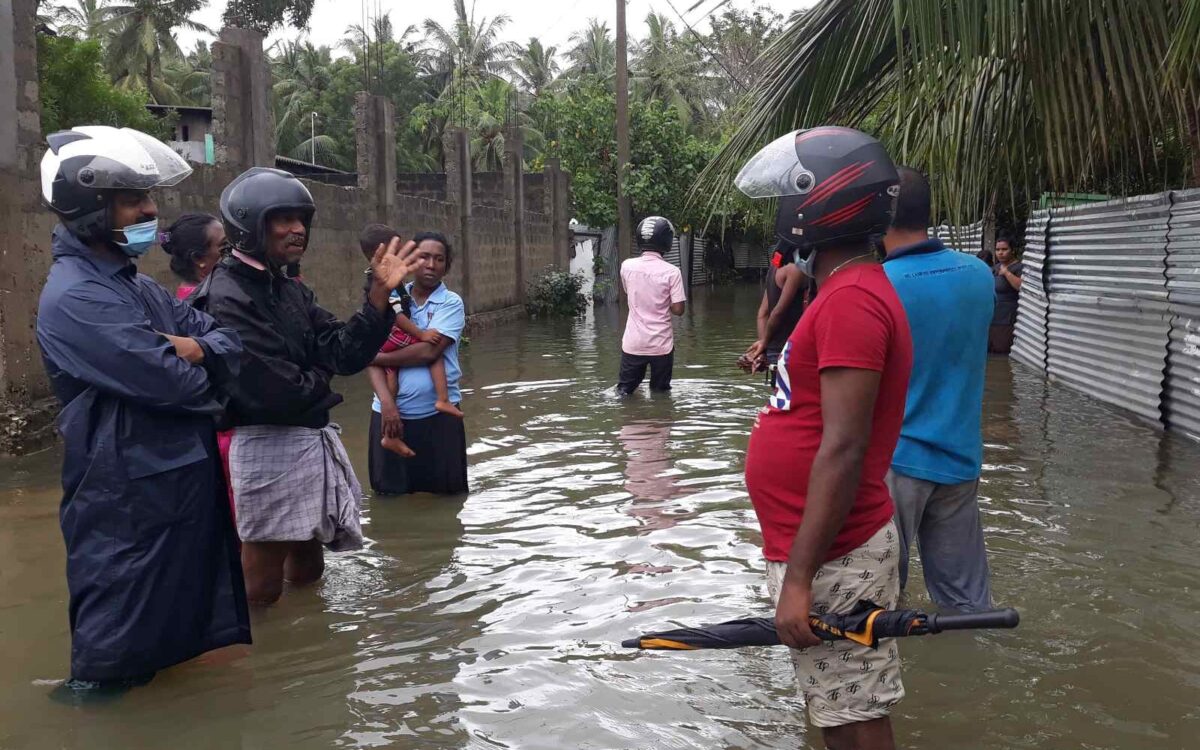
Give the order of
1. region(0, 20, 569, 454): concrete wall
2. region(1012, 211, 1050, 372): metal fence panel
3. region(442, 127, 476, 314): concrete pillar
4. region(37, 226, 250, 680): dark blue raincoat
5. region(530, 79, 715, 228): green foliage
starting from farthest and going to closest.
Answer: region(530, 79, 715, 228): green foliage < region(442, 127, 476, 314): concrete pillar < region(1012, 211, 1050, 372): metal fence panel < region(0, 20, 569, 454): concrete wall < region(37, 226, 250, 680): dark blue raincoat

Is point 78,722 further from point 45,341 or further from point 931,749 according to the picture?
point 931,749

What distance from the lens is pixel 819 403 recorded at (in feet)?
8.80

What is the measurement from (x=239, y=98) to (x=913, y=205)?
9440 millimetres

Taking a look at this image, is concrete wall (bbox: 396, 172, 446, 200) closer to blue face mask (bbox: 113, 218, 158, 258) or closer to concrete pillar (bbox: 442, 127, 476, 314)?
concrete pillar (bbox: 442, 127, 476, 314)

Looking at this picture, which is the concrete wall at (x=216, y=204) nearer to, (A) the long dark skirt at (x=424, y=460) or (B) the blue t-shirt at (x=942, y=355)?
(A) the long dark skirt at (x=424, y=460)

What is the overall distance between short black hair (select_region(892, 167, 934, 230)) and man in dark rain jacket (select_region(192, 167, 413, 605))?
1875mm

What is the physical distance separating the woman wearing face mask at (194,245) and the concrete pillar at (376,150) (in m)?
9.74

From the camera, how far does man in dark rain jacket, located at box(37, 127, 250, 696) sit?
354 centimetres

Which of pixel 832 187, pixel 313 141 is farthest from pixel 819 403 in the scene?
pixel 313 141

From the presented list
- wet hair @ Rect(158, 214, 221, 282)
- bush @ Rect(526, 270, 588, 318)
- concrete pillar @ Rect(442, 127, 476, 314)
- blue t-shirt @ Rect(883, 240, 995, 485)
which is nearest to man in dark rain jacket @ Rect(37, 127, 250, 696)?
wet hair @ Rect(158, 214, 221, 282)

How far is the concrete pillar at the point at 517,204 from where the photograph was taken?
23.3 m

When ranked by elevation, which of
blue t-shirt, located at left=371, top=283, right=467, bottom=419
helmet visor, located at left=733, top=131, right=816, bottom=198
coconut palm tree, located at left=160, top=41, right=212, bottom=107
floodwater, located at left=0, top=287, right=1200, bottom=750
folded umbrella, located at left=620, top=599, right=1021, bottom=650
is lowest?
floodwater, located at left=0, top=287, right=1200, bottom=750

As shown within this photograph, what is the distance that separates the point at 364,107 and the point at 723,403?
7448 millimetres

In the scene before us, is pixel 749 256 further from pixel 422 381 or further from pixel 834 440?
pixel 834 440
